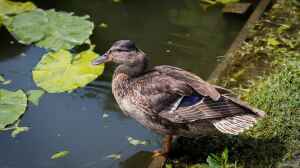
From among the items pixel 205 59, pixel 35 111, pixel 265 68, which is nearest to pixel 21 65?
pixel 35 111

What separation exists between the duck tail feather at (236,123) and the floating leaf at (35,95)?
1896 millimetres

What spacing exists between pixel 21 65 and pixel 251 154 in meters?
2.76

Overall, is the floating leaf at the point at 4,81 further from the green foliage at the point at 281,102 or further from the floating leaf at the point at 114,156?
the green foliage at the point at 281,102

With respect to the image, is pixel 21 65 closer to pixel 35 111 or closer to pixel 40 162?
pixel 35 111

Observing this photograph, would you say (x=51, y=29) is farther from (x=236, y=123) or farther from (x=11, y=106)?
(x=236, y=123)

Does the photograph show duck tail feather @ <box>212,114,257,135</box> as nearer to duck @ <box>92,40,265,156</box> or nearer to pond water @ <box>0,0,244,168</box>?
duck @ <box>92,40,265,156</box>

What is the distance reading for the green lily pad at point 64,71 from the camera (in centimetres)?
546

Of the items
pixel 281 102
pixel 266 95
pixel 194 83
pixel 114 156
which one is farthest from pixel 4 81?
pixel 281 102

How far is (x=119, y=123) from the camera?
17.0ft

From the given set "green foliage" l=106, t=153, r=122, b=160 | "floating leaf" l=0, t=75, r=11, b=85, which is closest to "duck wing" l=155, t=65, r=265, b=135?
"green foliage" l=106, t=153, r=122, b=160

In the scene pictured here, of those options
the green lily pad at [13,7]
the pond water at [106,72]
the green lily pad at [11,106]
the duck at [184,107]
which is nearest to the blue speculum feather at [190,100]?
the duck at [184,107]

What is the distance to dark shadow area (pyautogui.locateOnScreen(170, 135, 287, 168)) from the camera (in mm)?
4281

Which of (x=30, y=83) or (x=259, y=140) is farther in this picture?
(x=30, y=83)

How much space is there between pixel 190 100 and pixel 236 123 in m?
0.38
